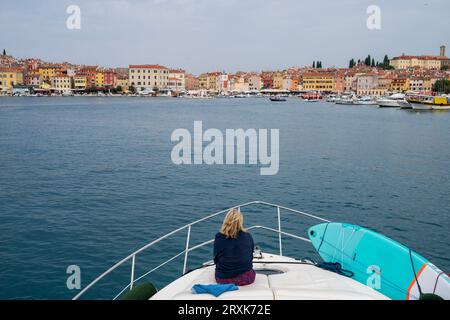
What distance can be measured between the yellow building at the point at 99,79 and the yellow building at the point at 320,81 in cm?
6593

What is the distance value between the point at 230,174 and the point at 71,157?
10.0 metres

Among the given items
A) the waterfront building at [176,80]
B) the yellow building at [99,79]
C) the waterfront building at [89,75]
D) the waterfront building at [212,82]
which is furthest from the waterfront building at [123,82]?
the waterfront building at [212,82]

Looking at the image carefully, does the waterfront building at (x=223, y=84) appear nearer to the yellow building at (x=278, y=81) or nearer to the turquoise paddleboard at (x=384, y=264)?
the yellow building at (x=278, y=81)

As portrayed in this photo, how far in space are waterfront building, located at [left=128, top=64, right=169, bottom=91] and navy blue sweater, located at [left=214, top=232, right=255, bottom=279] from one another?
15164 centimetres

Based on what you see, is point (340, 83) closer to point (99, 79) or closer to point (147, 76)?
point (147, 76)

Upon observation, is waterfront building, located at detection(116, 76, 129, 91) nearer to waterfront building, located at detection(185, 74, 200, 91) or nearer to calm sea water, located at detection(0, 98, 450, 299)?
waterfront building, located at detection(185, 74, 200, 91)

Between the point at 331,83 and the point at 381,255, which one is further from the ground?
the point at 331,83

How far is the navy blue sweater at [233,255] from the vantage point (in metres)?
4.54

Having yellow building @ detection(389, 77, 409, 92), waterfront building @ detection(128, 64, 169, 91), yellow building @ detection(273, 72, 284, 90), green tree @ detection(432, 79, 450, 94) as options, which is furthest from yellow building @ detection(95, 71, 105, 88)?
green tree @ detection(432, 79, 450, 94)

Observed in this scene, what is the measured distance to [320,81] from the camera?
6142 inches

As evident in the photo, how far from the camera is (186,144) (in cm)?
3475

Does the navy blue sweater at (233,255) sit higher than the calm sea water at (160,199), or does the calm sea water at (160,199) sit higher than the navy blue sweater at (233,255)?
the navy blue sweater at (233,255)

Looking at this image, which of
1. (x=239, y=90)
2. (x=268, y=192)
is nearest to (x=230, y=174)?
(x=268, y=192)

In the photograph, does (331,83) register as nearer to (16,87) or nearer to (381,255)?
(16,87)
